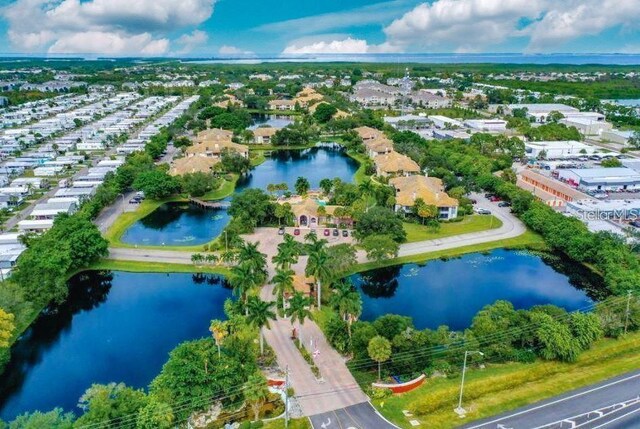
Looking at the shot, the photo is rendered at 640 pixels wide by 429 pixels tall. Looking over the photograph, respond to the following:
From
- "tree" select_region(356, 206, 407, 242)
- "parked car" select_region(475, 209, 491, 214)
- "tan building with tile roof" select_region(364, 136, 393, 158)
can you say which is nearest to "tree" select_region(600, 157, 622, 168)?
"parked car" select_region(475, 209, 491, 214)

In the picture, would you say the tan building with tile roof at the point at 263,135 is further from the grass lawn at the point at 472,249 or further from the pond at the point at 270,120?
the grass lawn at the point at 472,249

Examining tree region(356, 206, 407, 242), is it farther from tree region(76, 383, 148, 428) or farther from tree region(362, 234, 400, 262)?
tree region(76, 383, 148, 428)

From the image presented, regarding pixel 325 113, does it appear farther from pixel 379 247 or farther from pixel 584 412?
pixel 584 412

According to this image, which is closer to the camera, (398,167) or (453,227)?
(453,227)

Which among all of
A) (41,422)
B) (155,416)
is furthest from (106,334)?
(155,416)

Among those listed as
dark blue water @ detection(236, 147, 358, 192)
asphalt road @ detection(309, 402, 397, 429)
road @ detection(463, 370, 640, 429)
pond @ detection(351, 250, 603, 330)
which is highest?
asphalt road @ detection(309, 402, 397, 429)

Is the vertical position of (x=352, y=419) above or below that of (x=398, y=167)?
below
